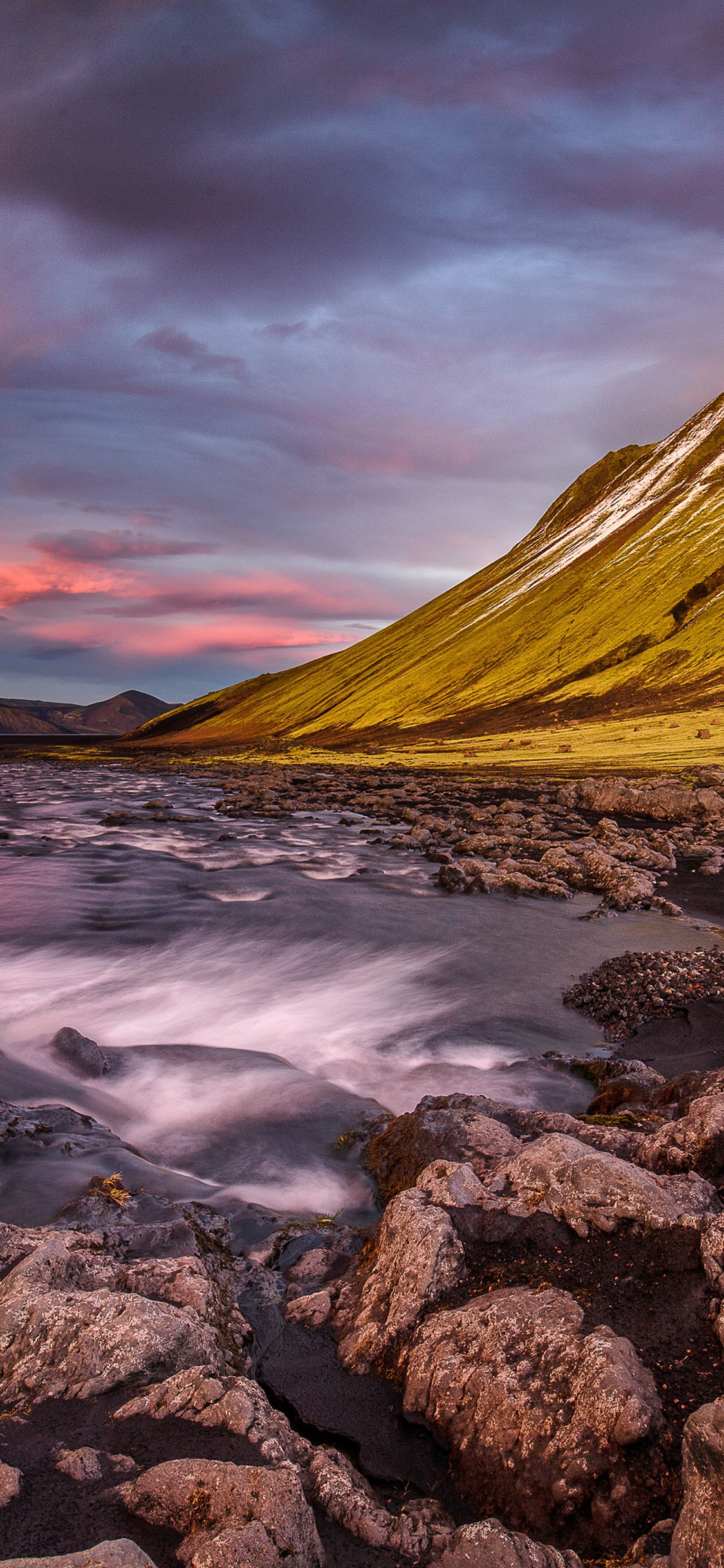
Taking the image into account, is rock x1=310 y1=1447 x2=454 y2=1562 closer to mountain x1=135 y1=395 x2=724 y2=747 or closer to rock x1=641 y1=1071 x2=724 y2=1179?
rock x1=641 y1=1071 x2=724 y2=1179

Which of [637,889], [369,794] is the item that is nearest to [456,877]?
[637,889]

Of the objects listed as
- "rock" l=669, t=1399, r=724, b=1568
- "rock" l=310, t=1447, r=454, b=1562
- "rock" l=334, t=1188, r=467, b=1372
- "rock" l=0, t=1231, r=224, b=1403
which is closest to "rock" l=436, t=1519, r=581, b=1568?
"rock" l=310, t=1447, r=454, b=1562

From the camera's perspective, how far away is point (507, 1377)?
17.5 ft

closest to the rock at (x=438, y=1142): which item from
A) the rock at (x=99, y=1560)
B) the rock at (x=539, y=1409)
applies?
the rock at (x=539, y=1409)

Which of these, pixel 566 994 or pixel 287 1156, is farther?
pixel 566 994

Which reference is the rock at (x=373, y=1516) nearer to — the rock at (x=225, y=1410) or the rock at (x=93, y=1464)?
the rock at (x=225, y=1410)

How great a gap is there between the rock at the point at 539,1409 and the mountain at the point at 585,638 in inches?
3479

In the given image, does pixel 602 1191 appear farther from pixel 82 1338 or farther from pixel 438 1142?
pixel 82 1338

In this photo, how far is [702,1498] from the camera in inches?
161

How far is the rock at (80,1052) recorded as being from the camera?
14.3m

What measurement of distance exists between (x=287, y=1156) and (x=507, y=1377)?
653cm

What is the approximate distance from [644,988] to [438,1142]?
8505 millimetres

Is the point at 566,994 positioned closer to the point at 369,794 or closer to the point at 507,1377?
the point at 507,1377

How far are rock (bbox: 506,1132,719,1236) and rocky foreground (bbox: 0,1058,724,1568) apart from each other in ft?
0.07
